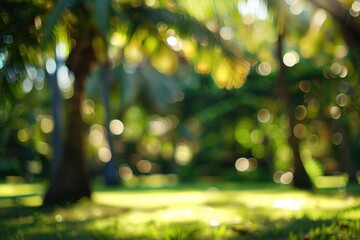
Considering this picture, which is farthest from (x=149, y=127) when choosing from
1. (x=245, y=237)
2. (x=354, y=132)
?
(x=245, y=237)

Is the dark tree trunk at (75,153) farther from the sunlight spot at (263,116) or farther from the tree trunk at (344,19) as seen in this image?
the sunlight spot at (263,116)

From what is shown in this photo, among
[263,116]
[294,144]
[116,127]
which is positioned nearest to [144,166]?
[116,127]

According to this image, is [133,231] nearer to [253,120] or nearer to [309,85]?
[309,85]

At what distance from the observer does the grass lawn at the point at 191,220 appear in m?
8.19

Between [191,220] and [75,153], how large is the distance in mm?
4958

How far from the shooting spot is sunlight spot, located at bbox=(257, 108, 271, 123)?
29797 mm

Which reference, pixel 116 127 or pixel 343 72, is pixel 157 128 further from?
pixel 343 72

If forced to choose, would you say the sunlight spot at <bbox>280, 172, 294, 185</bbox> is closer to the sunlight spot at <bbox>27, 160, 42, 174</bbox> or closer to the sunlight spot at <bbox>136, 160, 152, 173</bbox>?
the sunlight spot at <bbox>136, 160, 152, 173</bbox>

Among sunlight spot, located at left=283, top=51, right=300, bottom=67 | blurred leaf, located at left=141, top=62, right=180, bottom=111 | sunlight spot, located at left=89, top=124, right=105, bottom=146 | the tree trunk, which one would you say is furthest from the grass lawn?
sunlight spot, located at left=89, top=124, right=105, bottom=146

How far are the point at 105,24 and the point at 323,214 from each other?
16.0 feet

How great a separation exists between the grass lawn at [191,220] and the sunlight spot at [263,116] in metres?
14.9

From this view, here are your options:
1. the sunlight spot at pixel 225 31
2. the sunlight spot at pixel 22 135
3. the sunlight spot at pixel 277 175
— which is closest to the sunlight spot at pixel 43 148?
the sunlight spot at pixel 22 135

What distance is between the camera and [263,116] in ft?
98.8

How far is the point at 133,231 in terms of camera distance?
8.94 meters
